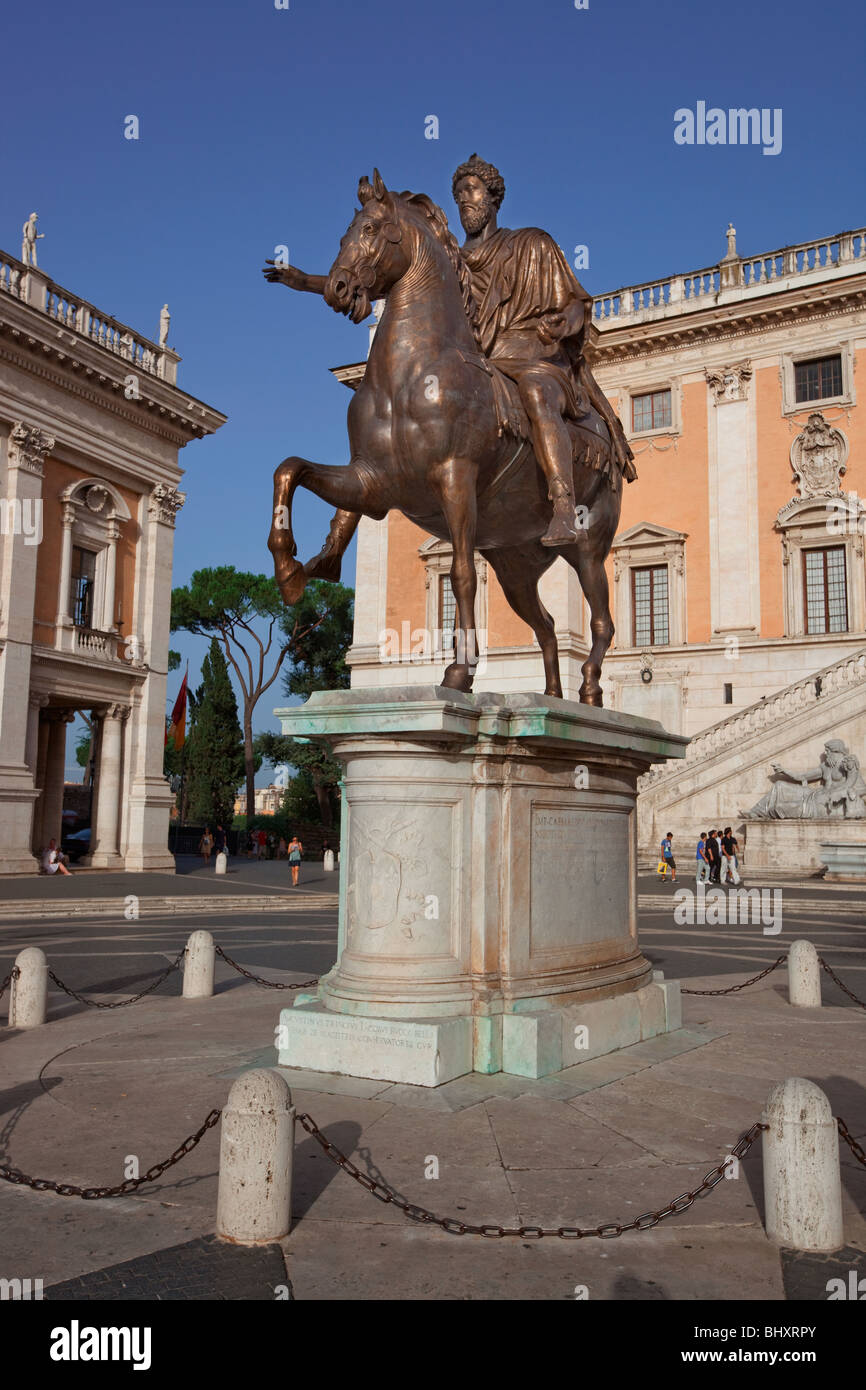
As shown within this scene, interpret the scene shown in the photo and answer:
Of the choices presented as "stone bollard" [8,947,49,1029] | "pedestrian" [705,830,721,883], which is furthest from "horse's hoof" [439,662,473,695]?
"pedestrian" [705,830,721,883]

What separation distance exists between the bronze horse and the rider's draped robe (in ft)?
1.40

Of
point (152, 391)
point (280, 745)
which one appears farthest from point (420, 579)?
point (280, 745)

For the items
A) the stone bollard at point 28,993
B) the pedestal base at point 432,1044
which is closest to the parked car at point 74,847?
the stone bollard at point 28,993

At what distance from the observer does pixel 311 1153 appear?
4500mm

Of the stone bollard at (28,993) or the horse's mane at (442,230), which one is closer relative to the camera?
the horse's mane at (442,230)

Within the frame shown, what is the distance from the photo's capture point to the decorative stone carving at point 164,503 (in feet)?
94.3

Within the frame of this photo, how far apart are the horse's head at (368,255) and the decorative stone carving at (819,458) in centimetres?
2626

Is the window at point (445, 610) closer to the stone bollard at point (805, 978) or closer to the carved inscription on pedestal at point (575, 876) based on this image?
the stone bollard at point (805, 978)

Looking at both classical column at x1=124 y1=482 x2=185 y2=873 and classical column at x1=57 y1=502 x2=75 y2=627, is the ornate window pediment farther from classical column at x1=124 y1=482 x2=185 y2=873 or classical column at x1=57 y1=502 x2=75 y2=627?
classical column at x1=57 y1=502 x2=75 y2=627

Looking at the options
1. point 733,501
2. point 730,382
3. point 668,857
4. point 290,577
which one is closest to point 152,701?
point 668,857

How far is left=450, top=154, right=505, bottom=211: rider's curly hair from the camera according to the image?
7.22 metres
